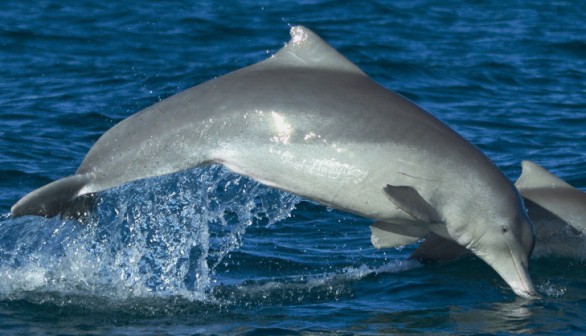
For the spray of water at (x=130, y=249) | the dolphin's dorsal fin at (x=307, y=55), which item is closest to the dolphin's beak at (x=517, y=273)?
the dolphin's dorsal fin at (x=307, y=55)

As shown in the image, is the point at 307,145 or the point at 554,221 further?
the point at 554,221

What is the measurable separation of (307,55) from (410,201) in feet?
5.45

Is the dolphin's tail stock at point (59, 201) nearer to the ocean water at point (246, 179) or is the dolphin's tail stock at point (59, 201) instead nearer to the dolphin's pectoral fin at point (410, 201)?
the ocean water at point (246, 179)

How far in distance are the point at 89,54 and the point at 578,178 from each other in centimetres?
1036

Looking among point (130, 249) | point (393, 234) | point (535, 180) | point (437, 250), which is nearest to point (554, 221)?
point (535, 180)

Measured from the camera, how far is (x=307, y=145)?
10.3m

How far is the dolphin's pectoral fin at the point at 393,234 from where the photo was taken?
11438 mm

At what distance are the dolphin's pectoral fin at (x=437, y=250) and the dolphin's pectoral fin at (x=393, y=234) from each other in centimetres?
118

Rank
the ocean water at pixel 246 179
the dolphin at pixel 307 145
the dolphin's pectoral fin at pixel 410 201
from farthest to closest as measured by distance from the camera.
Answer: the ocean water at pixel 246 179
the dolphin at pixel 307 145
the dolphin's pectoral fin at pixel 410 201

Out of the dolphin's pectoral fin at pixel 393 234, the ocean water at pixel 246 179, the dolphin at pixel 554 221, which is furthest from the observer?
the dolphin at pixel 554 221

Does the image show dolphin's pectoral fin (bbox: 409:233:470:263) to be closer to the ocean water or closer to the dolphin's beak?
the ocean water

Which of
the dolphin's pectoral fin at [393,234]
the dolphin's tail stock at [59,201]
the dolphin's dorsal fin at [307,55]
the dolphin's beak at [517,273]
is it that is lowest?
the dolphin's beak at [517,273]

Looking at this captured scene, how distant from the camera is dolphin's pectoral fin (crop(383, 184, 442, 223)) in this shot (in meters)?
10.0

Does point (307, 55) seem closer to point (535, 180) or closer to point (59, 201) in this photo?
point (59, 201)
